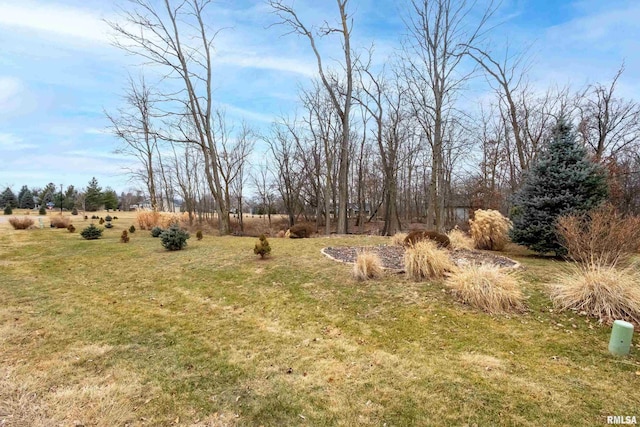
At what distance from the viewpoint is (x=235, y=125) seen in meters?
22.0

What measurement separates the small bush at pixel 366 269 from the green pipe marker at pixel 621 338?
115 inches

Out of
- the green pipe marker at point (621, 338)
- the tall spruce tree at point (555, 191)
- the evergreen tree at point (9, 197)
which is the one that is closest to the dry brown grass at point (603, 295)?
the green pipe marker at point (621, 338)

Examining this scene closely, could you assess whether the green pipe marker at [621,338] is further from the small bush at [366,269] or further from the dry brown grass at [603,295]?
the small bush at [366,269]

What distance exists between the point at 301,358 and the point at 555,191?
7.06m

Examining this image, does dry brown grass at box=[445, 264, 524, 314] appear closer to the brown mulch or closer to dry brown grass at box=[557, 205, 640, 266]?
the brown mulch

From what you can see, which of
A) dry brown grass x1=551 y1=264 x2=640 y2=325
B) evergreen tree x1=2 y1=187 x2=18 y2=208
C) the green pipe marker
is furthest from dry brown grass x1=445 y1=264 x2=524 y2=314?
evergreen tree x1=2 y1=187 x2=18 y2=208

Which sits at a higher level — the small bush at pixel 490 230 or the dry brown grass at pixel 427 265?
the small bush at pixel 490 230

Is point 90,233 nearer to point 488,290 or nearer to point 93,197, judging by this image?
point 488,290

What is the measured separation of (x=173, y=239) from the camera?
28.8 feet

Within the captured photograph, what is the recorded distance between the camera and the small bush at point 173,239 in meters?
8.77

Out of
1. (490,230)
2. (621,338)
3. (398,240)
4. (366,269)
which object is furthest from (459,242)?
(621,338)

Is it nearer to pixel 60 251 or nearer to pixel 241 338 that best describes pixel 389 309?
pixel 241 338

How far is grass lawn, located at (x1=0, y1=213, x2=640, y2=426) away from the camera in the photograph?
2244 mm

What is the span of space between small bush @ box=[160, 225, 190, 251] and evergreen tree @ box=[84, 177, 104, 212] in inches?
1479
